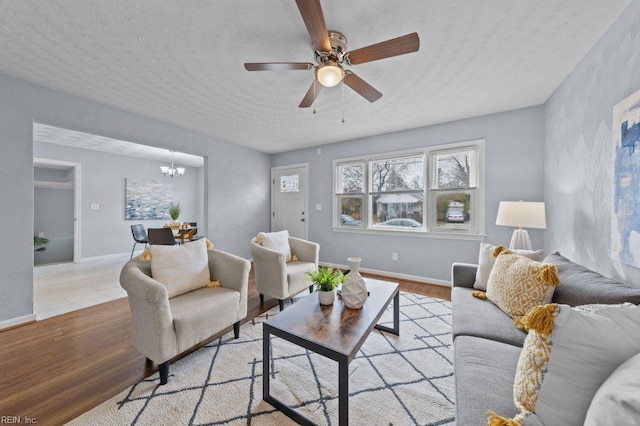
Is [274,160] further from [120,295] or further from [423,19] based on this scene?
[423,19]

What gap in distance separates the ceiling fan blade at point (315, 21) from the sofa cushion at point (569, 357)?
1633mm

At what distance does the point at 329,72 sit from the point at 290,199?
3527 millimetres

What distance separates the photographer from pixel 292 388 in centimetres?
155

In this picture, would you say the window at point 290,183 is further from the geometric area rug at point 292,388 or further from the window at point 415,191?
the geometric area rug at point 292,388

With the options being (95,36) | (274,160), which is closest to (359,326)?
(95,36)

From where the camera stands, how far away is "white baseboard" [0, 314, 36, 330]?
2.29 metres

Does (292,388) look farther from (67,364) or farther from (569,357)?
(67,364)

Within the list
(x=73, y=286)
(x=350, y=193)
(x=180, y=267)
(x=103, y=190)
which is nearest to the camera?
(x=180, y=267)

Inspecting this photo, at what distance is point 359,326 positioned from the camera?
4.83 feet

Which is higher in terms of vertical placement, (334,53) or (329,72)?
(334,53)

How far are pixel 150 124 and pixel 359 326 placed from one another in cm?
371

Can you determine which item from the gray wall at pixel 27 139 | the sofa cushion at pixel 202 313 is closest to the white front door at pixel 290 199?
the gray wall at pixel 27 139

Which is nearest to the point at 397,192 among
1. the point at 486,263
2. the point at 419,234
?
the point at 419,234

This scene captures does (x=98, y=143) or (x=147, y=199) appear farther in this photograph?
(x=147, y=199)
